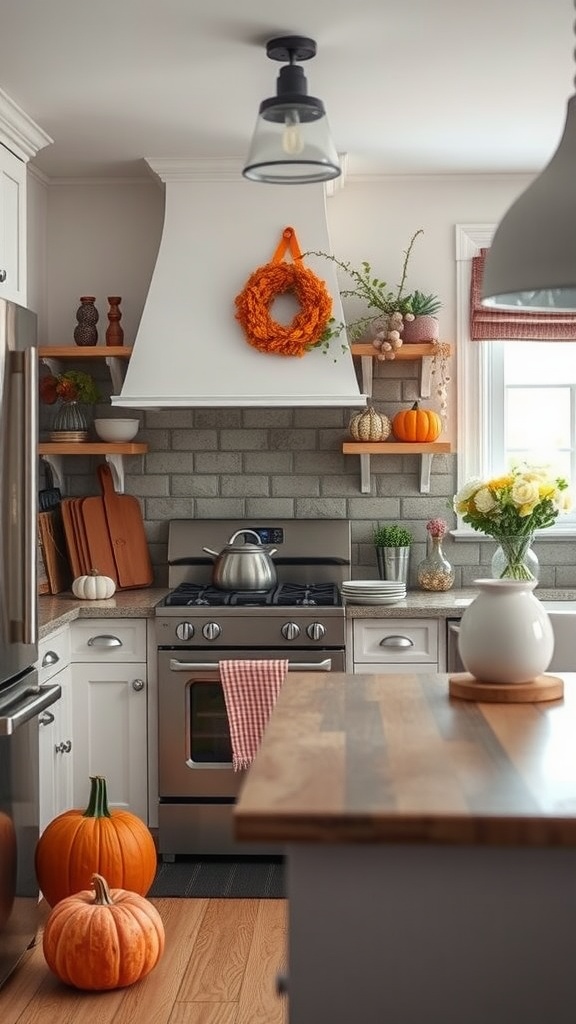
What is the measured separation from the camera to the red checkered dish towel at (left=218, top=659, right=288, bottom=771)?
4145 millimetres

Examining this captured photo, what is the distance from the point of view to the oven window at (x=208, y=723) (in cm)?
438

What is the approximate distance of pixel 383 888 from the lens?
5.75 feet

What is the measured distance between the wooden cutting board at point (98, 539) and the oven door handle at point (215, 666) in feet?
2.26

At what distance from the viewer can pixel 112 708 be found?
4.43 metres

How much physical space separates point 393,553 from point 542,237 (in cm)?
299

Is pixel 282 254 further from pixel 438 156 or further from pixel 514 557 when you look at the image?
pixel 514 557

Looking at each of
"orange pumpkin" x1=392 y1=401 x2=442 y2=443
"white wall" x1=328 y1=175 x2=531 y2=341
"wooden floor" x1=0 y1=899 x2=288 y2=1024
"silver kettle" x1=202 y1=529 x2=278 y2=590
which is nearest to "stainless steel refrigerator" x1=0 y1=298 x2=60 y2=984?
"wooden floor" x1=0 y1=899 x2=288 y2=1024

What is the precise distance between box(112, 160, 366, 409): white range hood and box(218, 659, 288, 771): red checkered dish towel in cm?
110

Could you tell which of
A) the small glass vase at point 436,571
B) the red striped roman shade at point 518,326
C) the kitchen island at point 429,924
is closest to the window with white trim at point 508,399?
the red striped roman shade at point 518,326

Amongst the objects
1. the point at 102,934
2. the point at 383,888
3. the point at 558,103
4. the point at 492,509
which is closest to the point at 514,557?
the point at 492,509

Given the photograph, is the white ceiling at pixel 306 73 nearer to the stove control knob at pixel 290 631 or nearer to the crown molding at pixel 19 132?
the crown molding at pixel 19 132

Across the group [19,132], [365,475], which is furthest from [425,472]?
[19,132]

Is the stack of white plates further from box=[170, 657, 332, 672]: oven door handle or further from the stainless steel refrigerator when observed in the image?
the stainless steel refrigerator

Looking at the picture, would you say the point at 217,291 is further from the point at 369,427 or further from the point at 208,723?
the point at 208,723
